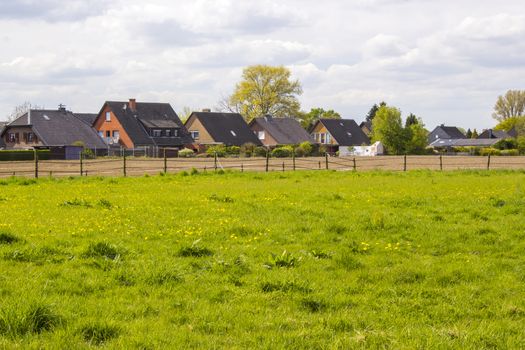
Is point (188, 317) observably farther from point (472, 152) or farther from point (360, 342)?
point (472, 152)

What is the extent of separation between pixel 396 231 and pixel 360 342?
7.59 meters

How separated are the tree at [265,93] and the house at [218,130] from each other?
1559 cm

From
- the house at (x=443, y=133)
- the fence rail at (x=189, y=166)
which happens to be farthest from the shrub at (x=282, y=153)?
the house at (x=443, y=133)

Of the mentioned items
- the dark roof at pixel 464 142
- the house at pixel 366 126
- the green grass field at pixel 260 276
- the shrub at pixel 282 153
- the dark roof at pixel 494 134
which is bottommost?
the green grass field at pixel 260 276

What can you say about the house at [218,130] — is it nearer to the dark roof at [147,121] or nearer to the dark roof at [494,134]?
the dark roof at [147,121]

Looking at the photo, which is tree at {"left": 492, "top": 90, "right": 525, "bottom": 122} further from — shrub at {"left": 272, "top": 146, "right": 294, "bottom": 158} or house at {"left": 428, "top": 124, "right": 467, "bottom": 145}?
shrub at {"left": 272, "top": 146, "right": 294, "bottom": 158}

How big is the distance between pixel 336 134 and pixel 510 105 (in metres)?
66.3

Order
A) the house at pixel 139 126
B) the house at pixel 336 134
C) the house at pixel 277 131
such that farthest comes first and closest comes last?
the house at pixel 336 134 → the house at pixel 277 131 → the house at pixel 139 126

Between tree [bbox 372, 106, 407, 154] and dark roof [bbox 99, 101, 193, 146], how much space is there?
3038 centimetres

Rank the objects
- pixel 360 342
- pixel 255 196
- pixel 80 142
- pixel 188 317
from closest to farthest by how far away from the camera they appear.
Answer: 1. pixel 360 342
2. pixel 188 317
3. pixel 255 196
4. pixel 80 142

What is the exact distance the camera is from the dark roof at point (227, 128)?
105250 mm

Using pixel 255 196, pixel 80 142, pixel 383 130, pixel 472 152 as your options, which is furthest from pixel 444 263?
pixel 472 152

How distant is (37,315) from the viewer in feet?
23.3

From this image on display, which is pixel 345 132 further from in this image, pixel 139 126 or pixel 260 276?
pixel 260 276
